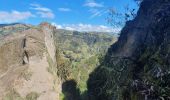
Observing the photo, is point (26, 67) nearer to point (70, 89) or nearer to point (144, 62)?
point (144, 62)

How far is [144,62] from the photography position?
18938 mm

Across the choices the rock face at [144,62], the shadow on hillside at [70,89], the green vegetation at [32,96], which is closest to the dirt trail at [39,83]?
the green vegetation at [32,96]

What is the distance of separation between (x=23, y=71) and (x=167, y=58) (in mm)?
17108

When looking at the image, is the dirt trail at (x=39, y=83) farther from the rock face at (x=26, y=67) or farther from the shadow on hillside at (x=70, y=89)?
the shadow on hillside at (x=70, y=89)

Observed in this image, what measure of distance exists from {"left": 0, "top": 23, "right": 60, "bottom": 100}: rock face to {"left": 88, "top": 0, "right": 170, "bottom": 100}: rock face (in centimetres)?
561

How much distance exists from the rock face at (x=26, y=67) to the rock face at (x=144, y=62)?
5613 mm

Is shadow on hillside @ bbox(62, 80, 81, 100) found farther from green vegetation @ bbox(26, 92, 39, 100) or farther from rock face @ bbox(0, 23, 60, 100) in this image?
green vegetation @ bbox(26, 92, 39, 100)

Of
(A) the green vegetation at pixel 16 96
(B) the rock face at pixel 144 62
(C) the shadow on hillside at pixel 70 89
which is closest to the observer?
(B) the rock face at pixel 144 62

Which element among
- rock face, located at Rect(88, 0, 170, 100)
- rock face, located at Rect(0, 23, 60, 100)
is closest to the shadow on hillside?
rock face, located at Rect(88, 0, 170, 100)

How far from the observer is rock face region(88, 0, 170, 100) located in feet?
27.0

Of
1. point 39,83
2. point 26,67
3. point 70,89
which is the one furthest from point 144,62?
point 70,89

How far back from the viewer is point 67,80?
47906mm

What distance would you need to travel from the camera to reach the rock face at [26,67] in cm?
2745

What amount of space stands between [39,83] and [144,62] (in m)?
12.3
